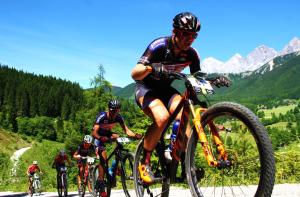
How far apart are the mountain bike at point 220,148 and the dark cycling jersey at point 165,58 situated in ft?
1.62

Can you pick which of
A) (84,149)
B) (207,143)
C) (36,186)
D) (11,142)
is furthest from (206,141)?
(11,142)

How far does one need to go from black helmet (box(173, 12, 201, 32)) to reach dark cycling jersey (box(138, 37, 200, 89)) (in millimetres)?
348

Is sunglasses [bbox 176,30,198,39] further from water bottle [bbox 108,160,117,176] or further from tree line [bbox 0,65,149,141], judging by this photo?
tree line [bbox 0,65,149,141]

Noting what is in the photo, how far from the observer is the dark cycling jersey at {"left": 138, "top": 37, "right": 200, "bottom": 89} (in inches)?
213

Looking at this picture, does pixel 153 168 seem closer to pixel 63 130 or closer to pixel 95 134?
pixel 95 134

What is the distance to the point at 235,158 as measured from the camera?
14.1 ft

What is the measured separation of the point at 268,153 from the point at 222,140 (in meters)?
0.79

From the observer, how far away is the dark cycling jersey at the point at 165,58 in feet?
17.8

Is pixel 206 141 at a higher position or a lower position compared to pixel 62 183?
higher

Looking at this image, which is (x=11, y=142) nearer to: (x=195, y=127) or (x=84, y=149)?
(x=84, y=149)

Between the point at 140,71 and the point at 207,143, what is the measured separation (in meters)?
1.35

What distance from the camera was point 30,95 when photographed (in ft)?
558

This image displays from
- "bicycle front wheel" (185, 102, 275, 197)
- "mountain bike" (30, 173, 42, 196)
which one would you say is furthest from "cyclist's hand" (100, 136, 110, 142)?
"mountain bike" (30, 173, 42, 196)

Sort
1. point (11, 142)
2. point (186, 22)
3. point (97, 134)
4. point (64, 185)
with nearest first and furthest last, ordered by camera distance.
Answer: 1. point (186, 22)
2. point (97, 134)
3. point (64, 185)
4. point (11, 142)
